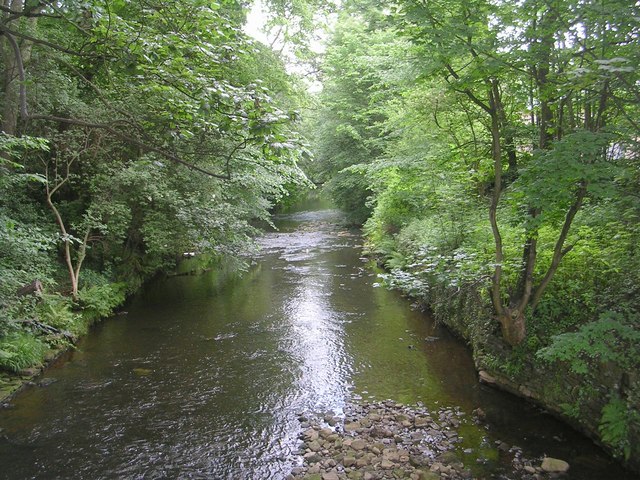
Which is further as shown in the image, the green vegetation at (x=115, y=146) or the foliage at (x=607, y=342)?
the foliage at (x=607, y=342)

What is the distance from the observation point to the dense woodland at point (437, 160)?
15.0 feet

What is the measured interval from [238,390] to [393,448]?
293 cm

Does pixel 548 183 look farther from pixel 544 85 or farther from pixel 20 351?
pixel 20 351

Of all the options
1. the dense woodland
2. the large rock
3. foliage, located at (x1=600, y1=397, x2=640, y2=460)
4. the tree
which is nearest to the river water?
the large rock

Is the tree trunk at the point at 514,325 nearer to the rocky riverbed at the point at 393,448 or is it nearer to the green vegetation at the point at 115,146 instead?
the rocky riverbed at the point at 393,448

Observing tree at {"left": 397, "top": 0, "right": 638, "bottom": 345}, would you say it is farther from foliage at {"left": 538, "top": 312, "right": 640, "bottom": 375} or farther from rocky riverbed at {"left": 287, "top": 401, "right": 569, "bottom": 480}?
rocky riverbed at {"left": 287, "top": 401, "right": 569, "bottom": 480}

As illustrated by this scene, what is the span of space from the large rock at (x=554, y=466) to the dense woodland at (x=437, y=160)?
587 millimetres

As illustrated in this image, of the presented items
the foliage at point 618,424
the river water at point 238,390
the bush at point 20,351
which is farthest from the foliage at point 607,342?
the bush at point 20,351

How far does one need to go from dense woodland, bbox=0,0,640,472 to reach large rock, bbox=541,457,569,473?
59cm

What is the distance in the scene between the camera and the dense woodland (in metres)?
4.58

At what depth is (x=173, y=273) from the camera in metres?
16.2

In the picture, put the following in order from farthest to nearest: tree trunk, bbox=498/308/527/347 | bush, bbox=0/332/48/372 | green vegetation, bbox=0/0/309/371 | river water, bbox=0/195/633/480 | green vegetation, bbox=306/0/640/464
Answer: bush, bbox=0/332/48/372, tree trunk, bbox=498/308/527/347, river water, bbox=0/195/633/480, green vegetation, bbox=306/0/640/464, green vegetation, bbox=0/0/309/371

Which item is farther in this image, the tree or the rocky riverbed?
the rocky riverbed

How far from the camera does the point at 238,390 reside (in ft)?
23.9
